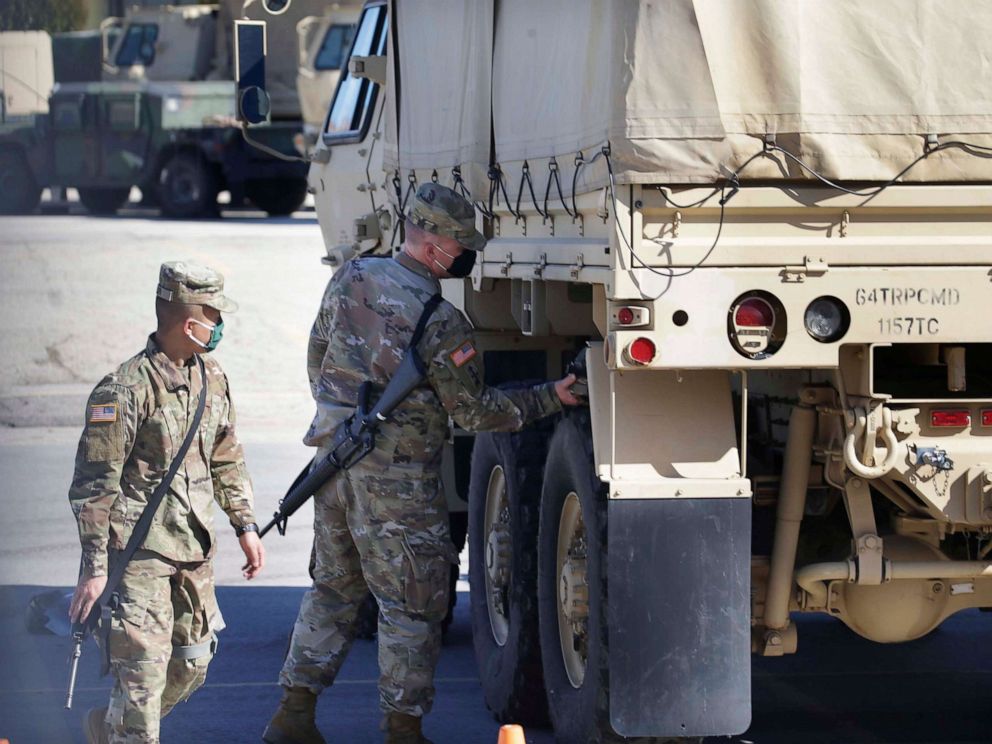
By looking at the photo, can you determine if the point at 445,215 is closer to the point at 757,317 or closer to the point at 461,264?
the point at 461,264

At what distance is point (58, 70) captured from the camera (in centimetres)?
2942

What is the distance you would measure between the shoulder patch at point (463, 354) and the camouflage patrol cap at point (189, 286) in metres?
0.79

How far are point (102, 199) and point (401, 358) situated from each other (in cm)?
2509

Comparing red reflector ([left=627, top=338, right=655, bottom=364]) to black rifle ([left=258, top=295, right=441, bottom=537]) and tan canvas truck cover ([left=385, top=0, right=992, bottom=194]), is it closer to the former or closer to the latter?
tan canvas truck cover ([left=385, top=0, right=992, bottom=194])

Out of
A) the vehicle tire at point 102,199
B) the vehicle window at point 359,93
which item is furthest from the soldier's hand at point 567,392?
the vehicle tire at point 102,199

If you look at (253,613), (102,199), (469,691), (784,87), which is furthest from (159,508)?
(102,199)

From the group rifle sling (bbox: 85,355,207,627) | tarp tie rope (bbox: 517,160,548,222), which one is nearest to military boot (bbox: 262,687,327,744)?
rifle sling (bbox: 85,355,207,627)

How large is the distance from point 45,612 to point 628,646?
4054mm

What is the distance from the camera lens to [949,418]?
505 centimetres

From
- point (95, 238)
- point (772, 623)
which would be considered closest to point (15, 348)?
point (95, 238)

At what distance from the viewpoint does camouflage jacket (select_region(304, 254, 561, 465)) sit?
19.0ft

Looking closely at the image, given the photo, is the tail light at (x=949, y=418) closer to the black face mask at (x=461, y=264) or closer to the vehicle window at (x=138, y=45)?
the black face mask at (x=461, y=264)

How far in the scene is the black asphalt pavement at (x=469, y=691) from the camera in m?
6.61

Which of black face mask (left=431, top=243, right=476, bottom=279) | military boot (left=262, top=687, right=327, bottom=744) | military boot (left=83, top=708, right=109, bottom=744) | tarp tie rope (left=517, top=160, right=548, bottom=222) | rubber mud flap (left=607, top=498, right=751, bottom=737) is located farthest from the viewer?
military boot (left=262, top=687, right=327, bottom=744)
